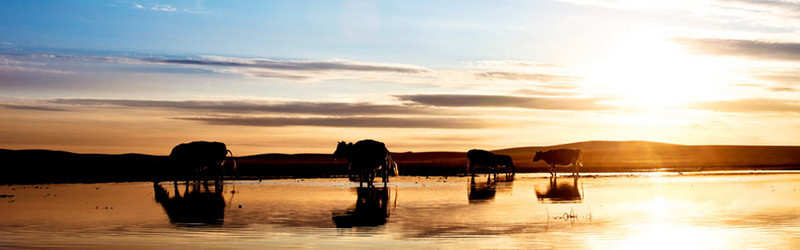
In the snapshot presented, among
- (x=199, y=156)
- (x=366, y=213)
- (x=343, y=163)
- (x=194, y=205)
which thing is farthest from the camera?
(x=343, y=163)

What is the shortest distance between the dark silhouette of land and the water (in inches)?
593

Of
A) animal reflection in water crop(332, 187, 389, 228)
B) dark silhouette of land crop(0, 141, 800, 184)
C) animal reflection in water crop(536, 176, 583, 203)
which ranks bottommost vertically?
dark silhouette of land crop(0, 141, 800, 184)

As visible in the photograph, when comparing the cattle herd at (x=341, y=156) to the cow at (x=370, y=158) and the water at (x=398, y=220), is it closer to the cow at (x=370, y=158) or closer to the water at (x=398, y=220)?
the cow at (x=370, y=158)

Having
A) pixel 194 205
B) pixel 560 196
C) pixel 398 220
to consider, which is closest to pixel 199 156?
pixel 194 205

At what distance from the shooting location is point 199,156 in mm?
40656

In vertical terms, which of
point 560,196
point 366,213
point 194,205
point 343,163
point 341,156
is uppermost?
point 341,156

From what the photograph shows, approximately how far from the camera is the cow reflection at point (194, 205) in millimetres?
20000

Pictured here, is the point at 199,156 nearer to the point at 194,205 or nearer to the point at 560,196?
the point at 194,205

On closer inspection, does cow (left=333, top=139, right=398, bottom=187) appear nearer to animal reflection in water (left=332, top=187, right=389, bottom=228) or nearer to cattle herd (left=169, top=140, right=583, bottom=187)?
cattle herd (left=169, top=140, right=583, bottom=187)

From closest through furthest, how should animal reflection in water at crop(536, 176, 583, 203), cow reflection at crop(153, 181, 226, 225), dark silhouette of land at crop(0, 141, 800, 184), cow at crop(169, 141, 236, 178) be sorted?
cow reflection at crop(153, 181, 226, 225), animal reflection in water at crop(536, 176, 583, 203), cow at crop(169, 141, 236, 178), dark silhouette of land at crop(0, 141, 800, 184)

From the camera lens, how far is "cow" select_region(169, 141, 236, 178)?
133 ft

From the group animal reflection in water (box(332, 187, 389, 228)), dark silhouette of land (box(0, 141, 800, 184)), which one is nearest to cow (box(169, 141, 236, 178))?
dark silhouette of land (box(0, 141, 800, 184))

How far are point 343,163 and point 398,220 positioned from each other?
2609 inches

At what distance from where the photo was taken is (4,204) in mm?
24141
